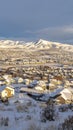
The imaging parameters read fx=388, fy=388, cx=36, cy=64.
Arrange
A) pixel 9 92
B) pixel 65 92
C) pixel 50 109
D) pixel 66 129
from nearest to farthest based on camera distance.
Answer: pixel 66 129 → pixel 50 109 → pixel 9 92 → pixel 65 92

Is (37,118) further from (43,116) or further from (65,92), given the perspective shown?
(65,92)

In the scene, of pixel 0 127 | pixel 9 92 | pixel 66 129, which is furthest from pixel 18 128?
pixel 9 92

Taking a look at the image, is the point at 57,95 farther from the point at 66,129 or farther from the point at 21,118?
the point at 66,129

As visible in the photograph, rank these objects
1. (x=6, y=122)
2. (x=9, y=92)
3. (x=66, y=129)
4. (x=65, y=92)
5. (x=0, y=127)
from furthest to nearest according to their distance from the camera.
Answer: (x=65, y=92) → (x=9, y=92) → (x=6, y=122) → (x=0, y=127) → (x=66, y=129)

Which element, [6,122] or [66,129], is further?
[6,122]

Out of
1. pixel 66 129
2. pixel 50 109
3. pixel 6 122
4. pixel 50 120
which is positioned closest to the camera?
pixel 66 129

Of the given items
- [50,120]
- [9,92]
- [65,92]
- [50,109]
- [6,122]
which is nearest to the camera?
[6,122]

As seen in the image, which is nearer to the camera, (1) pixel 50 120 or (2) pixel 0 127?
(2) pixel 0 127

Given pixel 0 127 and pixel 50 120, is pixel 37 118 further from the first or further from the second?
pixel 0 127

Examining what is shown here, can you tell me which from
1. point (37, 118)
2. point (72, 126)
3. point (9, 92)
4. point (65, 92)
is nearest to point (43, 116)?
point (37, 118)
